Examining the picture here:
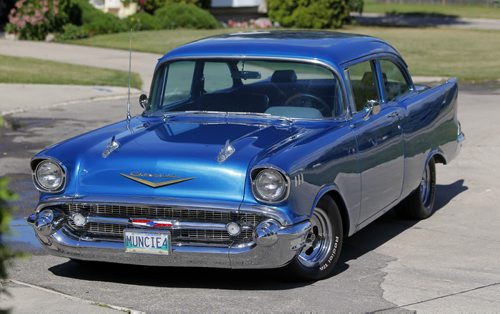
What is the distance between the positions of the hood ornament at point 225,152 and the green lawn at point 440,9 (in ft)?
122

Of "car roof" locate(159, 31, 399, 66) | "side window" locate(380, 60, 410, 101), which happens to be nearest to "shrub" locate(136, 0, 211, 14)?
"side window" locate(380, 60, 410, 101)

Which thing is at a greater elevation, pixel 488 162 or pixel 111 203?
pixel 111 203

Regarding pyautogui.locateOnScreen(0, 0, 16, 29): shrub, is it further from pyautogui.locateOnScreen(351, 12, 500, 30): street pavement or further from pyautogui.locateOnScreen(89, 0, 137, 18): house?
pyautogui.locateOnScreen(351, 12, 500, 30): street pavement

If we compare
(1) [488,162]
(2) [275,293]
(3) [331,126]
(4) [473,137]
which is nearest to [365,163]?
(3) [331,126]

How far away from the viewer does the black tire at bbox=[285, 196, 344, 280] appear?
23.1 feet

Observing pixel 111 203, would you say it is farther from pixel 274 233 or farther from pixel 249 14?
pixel 249 14

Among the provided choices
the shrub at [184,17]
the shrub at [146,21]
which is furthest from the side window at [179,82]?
the shrub at [184,17]

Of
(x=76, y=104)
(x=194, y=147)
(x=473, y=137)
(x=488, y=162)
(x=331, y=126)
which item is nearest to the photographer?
(x=194, y=147)

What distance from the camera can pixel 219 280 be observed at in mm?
7227

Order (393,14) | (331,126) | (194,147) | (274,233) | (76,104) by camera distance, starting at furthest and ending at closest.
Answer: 1. (393,14)
2. (76,104)
3. (331,126)
4. (194,147)
5. (274,233)

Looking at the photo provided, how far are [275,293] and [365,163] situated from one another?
4.39 ft

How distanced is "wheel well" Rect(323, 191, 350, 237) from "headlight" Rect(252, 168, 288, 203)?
2.29ft

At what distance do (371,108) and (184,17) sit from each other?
23496 mm

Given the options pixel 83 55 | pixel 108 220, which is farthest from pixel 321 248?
pixel 83 55
